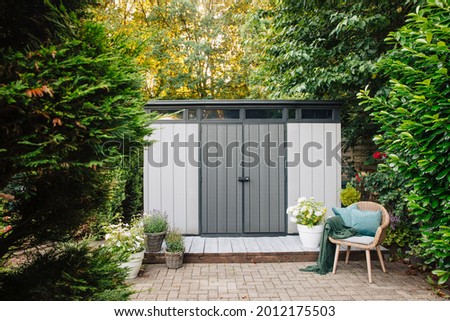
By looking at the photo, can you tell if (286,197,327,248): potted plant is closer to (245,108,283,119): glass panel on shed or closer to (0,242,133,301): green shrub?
(245,108,283,119): glass panel on shed

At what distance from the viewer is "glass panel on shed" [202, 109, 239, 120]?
6113 millimetres

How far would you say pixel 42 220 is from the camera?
6.41 ft

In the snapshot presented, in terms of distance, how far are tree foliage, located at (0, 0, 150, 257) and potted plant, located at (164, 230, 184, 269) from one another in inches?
122

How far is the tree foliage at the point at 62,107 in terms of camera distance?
141cm

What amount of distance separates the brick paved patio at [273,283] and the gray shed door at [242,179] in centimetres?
110

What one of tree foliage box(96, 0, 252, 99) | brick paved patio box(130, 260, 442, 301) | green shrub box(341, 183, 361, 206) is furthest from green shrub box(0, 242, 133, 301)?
tree foliage box(96, 0, 252, 99)

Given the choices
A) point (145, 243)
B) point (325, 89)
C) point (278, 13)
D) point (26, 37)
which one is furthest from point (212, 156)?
point (26, 37)

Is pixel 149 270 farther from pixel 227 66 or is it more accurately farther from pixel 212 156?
pixel 227 66

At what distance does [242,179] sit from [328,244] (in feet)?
6.62

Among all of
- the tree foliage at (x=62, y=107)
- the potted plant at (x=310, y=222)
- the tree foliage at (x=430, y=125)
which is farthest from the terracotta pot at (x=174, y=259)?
the tree foliage at (x=430, y=125)

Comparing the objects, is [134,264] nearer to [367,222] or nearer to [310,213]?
[310,213]

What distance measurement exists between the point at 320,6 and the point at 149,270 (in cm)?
563

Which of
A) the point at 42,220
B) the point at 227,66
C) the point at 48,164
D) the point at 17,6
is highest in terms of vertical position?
the point at 227,66
